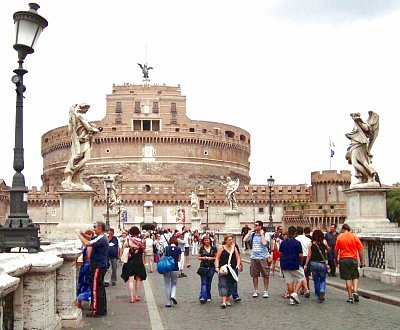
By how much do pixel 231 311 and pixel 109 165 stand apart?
81686 mm

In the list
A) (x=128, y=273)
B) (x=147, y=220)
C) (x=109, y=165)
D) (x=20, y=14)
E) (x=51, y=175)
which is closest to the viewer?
(x=20, y=14)

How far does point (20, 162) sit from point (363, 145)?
31.0 ft

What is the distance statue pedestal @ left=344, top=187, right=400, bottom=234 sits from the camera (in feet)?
47.4

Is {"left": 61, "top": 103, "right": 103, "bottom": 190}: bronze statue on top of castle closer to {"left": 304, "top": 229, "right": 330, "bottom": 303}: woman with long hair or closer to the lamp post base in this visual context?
{"left": 304, "top": 229, "right": 330, "bottom": 303}: woman with long hair

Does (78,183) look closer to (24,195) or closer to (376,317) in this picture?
(24,195)

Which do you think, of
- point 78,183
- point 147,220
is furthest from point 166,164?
point 78,183

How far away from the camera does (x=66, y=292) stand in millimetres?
7375

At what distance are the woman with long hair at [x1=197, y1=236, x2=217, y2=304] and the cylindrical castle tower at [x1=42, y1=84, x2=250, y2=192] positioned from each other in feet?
241

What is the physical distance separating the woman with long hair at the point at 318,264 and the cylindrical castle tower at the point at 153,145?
242ft

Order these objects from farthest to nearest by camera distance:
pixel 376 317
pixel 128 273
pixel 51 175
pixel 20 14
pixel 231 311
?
pixel 51 175
pixel 128 273
pixel 231 311
pixel 376 317
pixel 20 14

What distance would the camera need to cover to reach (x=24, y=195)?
768 cm

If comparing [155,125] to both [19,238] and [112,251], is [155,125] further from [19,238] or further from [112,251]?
[19,238]

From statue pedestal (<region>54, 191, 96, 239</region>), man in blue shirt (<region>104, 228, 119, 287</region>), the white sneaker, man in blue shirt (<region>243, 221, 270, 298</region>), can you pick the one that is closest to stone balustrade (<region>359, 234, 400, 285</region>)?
man in blue shirt (<region>243, 221, 270, 298</region>)

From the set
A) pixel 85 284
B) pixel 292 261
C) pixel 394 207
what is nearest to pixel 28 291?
pixel 85 284
